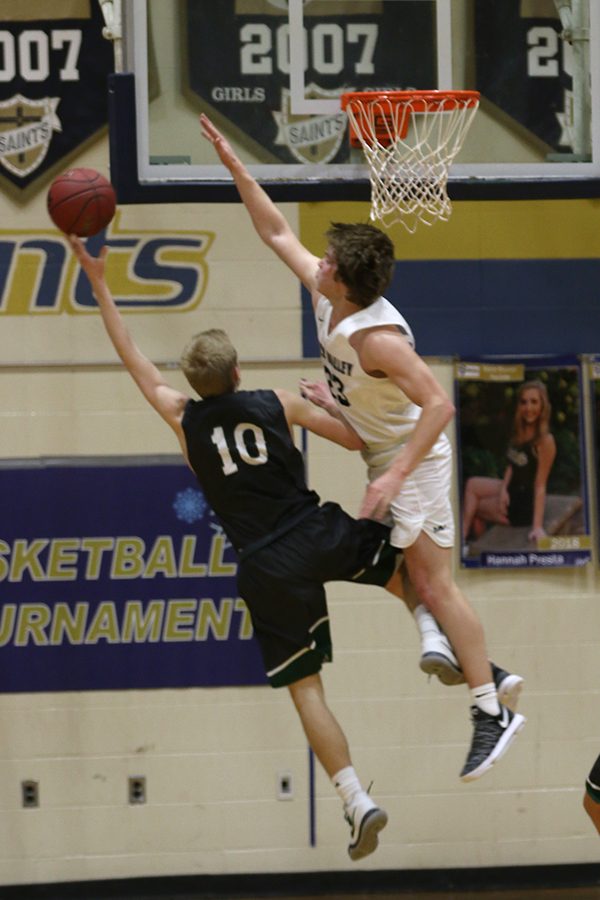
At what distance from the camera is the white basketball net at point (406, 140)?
5.89m

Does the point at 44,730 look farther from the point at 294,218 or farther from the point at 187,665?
the point at 294,218

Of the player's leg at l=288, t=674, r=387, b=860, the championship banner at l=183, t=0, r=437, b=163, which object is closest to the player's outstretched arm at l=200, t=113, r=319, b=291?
the championship banner at l=183, t=0, r=437, b=163

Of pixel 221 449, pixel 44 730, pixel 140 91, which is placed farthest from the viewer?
pixel 44 730

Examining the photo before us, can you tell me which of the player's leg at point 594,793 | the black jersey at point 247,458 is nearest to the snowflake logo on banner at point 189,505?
the black jersey at point 247,458

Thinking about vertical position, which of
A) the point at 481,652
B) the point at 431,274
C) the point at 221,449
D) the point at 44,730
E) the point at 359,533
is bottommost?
the point at 44,730

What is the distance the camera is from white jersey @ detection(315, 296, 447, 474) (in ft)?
15.9

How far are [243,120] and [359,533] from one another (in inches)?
86.5

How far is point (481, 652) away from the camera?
16.4ft

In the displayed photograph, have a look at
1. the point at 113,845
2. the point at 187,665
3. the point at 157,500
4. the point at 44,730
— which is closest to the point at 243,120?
the point at 157,500

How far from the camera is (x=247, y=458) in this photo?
4.92 metres

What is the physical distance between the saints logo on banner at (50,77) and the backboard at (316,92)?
745 mm

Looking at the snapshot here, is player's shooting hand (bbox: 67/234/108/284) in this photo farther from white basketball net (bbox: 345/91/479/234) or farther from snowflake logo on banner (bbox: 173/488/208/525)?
snowflake logo on banner (bbox: 173/488/208/525)

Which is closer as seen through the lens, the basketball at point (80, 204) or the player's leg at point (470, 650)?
the player's leg at point (470, 650)

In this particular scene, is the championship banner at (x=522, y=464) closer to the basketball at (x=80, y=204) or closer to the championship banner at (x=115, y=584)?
the championship banner at (x=115, y=584)
